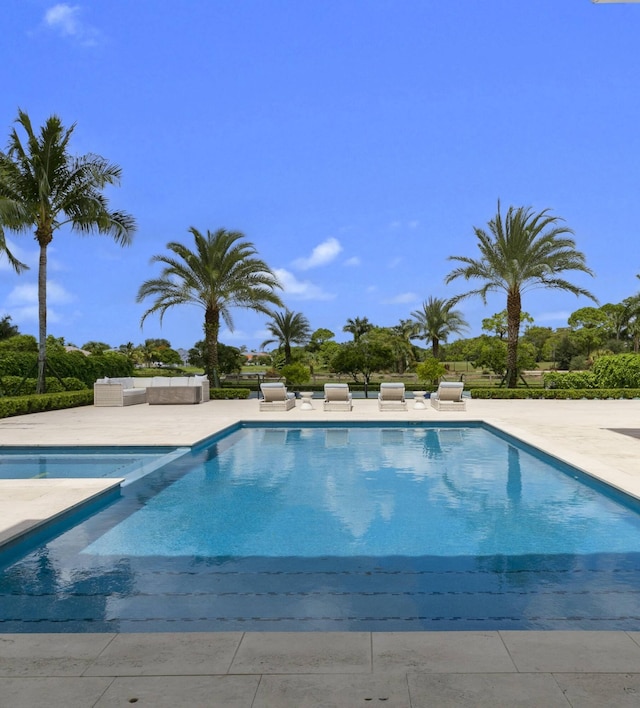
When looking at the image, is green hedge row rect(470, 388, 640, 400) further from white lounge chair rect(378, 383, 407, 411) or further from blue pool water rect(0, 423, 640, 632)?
blue pool water rect(0, 423, 640, 632)

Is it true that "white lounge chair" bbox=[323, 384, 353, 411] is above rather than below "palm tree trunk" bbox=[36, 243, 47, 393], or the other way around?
below

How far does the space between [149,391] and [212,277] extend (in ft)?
19.0

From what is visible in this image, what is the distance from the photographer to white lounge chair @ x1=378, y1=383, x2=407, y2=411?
18234 mm

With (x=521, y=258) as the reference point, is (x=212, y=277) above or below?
below

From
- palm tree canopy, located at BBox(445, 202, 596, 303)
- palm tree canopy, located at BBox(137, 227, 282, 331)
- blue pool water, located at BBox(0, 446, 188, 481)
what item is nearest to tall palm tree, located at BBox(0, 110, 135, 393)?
palm tree canopy, located at BBox(137, 227, 282, 331)

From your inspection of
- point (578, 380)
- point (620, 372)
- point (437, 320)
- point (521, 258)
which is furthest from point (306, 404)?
point (437, 320)

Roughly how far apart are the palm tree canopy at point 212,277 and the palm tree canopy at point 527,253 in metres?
8.77

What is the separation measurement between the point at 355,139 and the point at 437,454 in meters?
22.6

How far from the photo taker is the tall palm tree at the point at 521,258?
23.9 m

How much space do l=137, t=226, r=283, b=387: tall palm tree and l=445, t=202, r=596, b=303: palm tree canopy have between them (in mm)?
8729

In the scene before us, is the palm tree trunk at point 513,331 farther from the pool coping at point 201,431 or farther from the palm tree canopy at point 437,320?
the palm tree canopy at point 437,320

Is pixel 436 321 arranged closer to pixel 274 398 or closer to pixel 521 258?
pixel 521 258

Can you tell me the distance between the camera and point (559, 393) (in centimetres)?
2380

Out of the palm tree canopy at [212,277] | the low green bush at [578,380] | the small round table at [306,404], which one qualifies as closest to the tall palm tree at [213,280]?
the palm tree canopy at [212,277]
